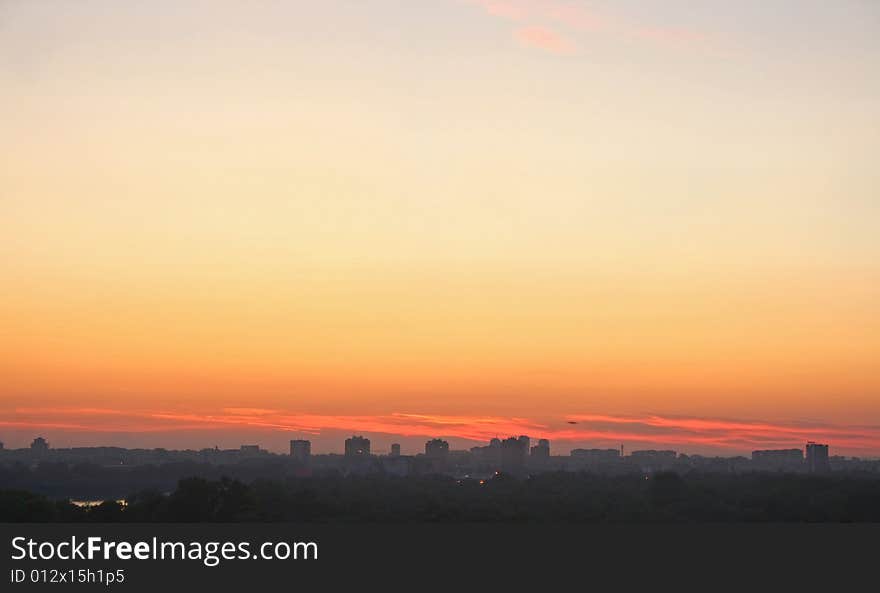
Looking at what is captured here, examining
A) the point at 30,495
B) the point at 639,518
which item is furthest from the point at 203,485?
the point at 639,518

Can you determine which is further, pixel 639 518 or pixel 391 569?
pixel 639 518

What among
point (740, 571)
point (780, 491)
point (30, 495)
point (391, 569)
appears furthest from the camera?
point (780, 491)

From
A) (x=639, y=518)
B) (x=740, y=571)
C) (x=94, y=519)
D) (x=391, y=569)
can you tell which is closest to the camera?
(x=391, y=569)

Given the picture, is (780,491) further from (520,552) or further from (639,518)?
(520,552)

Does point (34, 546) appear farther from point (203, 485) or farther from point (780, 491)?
point (780, 491)

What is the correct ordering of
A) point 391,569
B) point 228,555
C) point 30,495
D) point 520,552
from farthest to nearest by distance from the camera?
point 30,495
point 520,552
point 391,569
point 228,555

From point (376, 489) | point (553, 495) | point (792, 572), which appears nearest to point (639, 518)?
point (553, 495)
